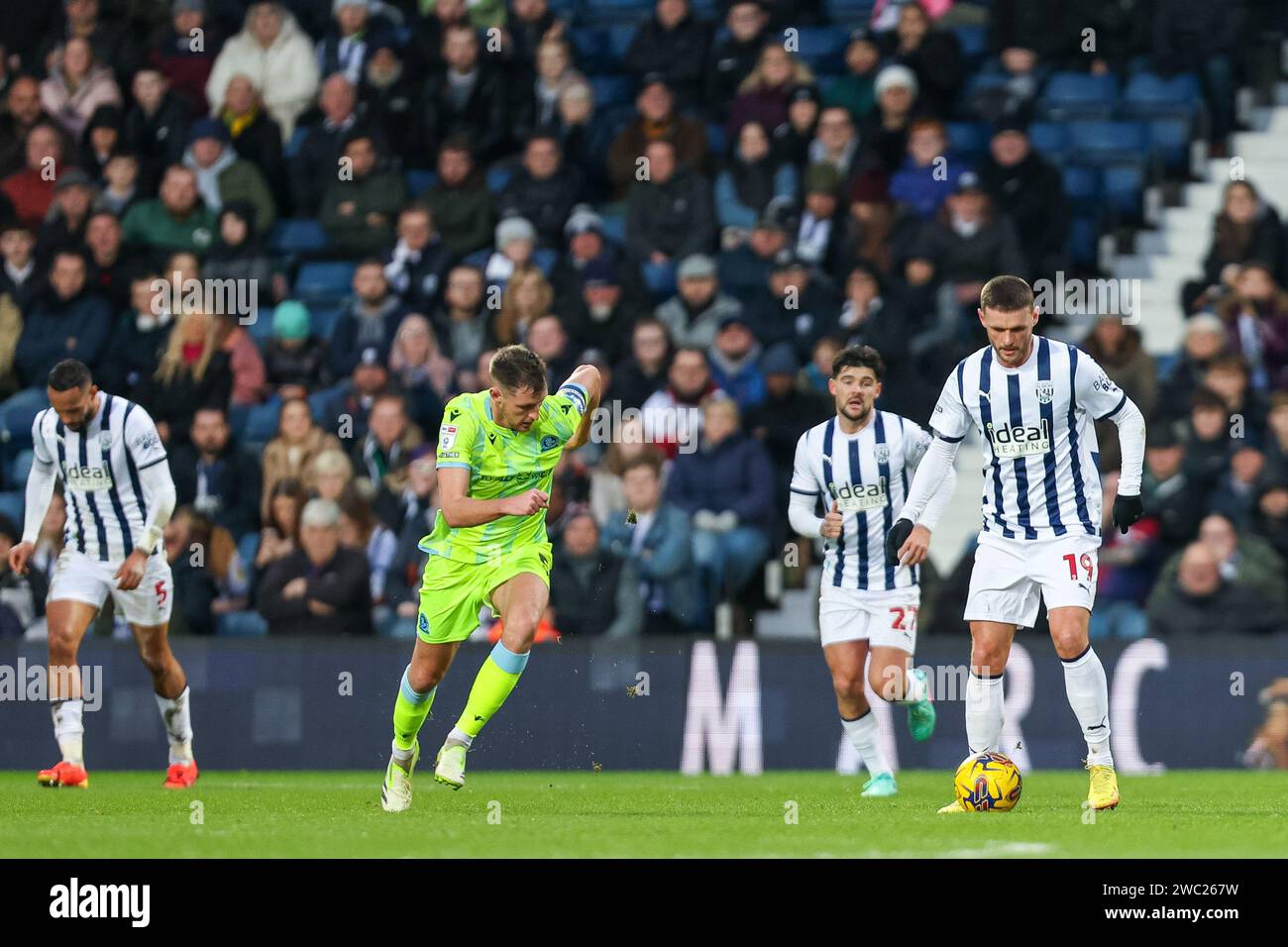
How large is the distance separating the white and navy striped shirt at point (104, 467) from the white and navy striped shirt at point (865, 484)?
3.56m

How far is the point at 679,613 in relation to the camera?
14.6 metres

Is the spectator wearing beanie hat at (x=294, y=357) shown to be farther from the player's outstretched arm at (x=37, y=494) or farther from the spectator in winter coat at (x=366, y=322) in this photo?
the player's outstretched arm at (x=37, y=494)

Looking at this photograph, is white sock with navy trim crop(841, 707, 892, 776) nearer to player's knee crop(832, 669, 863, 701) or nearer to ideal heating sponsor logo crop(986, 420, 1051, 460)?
player's knee crop(832, 669, 863, 701)

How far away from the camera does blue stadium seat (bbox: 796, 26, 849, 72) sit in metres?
18.4

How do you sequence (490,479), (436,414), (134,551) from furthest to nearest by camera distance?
(436,414)
(134,551)
(490,479)

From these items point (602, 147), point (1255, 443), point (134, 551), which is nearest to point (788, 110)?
point (602, 147)

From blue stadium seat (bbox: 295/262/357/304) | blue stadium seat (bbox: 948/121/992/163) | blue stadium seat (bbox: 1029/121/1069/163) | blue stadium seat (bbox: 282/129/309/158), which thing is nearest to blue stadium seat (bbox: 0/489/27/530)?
blue stadium seat (bbox: 295/262/357/304)

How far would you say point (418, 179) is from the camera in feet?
59.2

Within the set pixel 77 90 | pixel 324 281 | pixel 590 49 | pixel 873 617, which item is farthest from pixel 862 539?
pixel 77 90

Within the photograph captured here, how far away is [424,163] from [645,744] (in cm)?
585

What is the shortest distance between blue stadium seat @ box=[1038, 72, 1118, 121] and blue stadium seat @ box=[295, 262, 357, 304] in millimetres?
5614

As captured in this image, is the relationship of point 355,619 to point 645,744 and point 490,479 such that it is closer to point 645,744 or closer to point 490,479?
point 645,744

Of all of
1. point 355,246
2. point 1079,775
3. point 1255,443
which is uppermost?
point 355,246

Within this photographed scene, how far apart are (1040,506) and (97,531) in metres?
5.40
